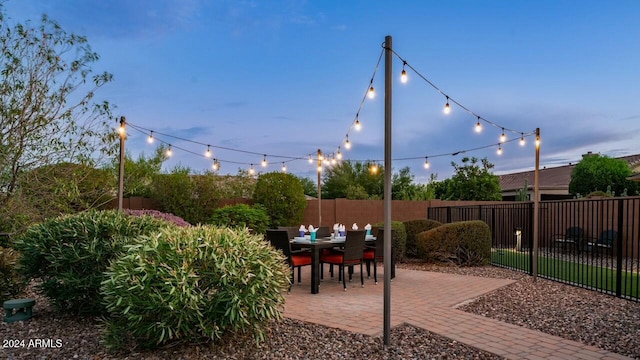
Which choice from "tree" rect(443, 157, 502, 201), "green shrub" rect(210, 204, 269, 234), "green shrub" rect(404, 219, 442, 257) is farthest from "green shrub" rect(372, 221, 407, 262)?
"tree" rect(443, 157, 502, 201)

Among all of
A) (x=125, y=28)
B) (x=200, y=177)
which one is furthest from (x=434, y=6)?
(x=200, y=177)

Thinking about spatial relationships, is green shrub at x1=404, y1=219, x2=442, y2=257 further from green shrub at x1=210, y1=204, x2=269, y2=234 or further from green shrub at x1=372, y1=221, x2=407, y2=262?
green shrub at x1=210, y1=204, x2=269, y2=234

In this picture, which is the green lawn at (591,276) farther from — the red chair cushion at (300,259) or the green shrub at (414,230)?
the red chair cushion at (300,259)

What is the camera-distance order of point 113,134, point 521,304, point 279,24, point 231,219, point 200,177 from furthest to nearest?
1. point 200,177
2. point 231,219
3. point 279,24
4. point 113,134
5. point 521,304

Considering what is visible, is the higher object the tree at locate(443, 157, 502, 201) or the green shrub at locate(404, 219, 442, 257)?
the tree at locate(443, 157, 502, 201)

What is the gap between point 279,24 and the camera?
31.4 ft

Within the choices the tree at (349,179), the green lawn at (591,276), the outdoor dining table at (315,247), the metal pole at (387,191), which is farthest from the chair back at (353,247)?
the tree at (349,179)

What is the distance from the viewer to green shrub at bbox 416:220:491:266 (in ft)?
28.8

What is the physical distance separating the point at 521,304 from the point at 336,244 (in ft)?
9.38

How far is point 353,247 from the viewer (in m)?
6.77

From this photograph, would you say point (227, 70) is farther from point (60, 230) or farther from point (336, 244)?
point (60, 230)

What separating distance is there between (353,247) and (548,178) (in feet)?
68.8

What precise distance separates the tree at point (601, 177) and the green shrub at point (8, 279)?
18737 mm

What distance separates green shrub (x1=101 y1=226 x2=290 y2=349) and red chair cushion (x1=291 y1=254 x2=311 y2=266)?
311cm
